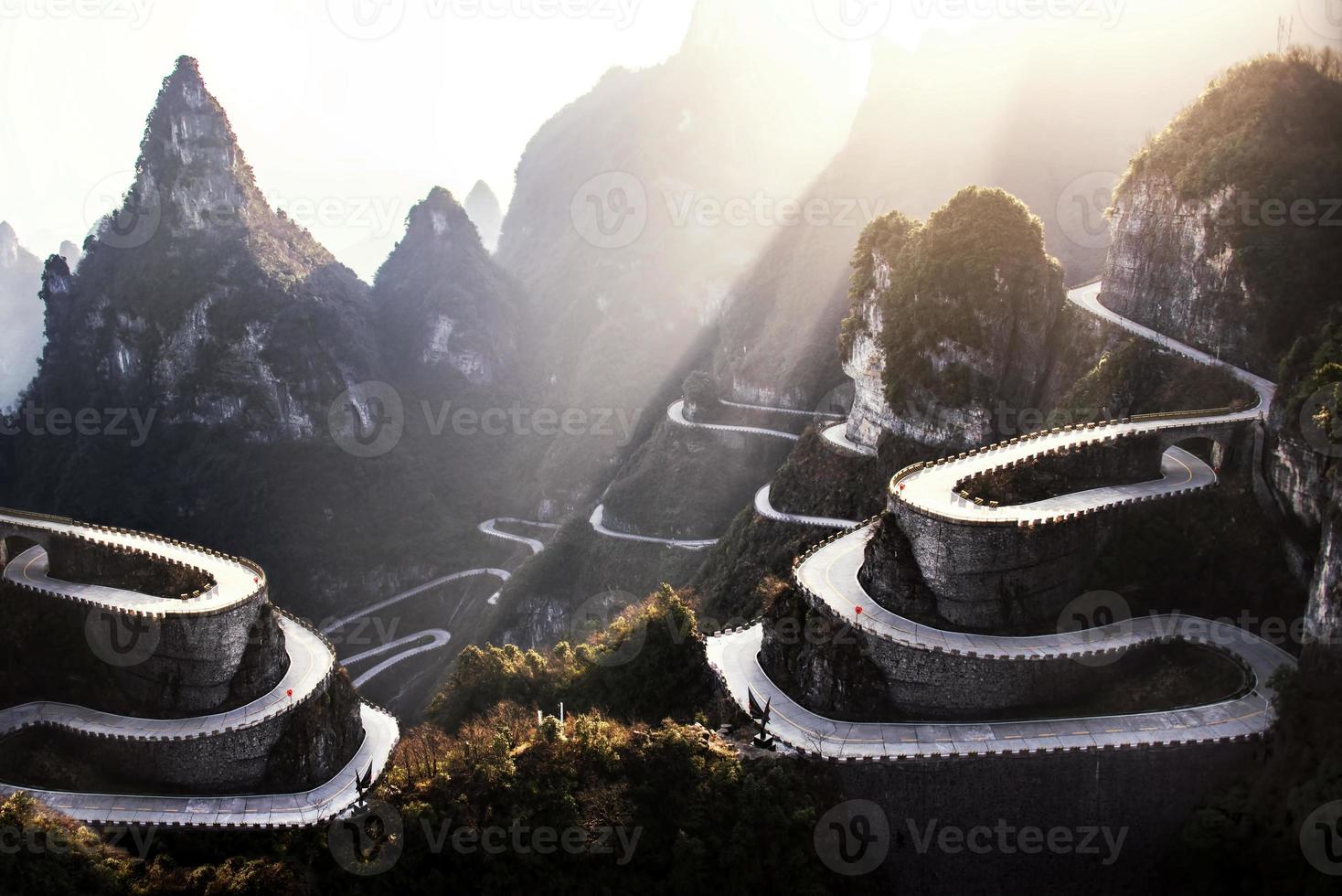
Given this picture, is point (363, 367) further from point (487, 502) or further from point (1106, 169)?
point (1106, 169)

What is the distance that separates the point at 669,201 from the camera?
438ft

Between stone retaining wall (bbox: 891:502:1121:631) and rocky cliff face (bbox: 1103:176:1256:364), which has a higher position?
rocky cliff face (bbox: 1103:176:1256:364)

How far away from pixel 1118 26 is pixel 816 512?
64524 millimetres

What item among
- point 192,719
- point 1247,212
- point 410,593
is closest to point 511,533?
point 410,593

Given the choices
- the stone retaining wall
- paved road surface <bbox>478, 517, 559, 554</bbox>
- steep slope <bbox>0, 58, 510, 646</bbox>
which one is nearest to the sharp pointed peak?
steep slope <bbox>0, 58, 510, 646</bbox>

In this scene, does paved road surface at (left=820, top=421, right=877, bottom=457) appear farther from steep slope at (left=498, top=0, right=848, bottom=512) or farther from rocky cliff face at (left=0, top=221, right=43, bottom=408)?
rocky cliff face at (left=0, top=221, right=43, bottom=408)

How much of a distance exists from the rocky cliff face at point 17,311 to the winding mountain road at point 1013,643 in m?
145

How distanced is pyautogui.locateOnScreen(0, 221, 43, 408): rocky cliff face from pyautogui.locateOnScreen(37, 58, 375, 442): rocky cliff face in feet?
172

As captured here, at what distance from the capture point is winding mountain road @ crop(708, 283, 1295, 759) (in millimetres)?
30156

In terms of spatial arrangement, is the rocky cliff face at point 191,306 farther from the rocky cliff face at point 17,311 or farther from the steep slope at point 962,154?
the rocky cliff face at point 17,311

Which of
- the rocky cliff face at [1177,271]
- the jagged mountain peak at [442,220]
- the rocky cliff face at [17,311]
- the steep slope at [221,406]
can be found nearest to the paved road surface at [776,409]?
the rocky cliff face at [1177,271]

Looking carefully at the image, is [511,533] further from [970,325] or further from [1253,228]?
[1253,228]

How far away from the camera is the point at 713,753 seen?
1270 inches

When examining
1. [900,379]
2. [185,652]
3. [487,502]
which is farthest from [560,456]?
[185,652]
